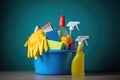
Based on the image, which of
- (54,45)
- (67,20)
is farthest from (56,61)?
(67,20)

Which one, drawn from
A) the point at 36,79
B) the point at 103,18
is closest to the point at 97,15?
the point at 103,18

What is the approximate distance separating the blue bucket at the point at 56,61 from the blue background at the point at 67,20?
1.15 ft

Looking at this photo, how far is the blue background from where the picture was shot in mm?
1863

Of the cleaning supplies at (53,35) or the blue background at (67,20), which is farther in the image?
the blue background at (67,20)

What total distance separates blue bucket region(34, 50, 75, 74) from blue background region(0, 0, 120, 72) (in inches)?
13.7

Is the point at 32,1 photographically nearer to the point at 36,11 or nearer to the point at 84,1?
the point at 36,11

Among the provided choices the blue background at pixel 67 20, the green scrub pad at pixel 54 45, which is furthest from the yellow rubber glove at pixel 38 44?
the blue background at pixel 67 20

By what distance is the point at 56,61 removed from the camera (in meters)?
1.50

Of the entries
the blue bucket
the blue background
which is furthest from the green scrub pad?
the blue background

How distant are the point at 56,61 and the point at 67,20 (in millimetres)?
461

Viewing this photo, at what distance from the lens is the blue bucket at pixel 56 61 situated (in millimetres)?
1495

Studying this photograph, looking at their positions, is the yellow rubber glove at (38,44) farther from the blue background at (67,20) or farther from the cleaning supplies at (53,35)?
the blue background at (67,20)

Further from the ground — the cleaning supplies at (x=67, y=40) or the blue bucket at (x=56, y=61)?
the cleaning supplies at (x=67, y=40)

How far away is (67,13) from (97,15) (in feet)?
0.68
